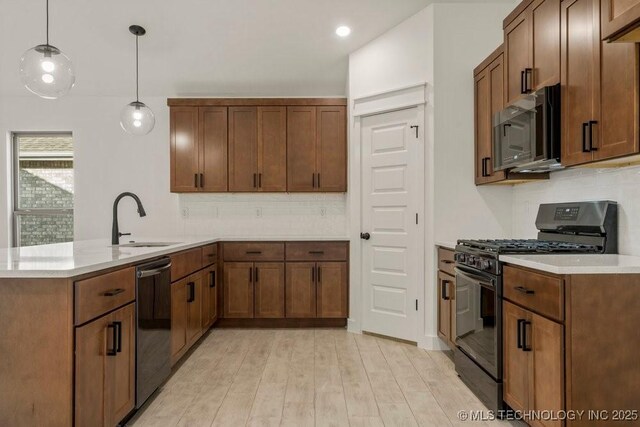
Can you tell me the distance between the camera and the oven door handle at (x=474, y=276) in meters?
2.38

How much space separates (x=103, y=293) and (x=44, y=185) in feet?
13.5

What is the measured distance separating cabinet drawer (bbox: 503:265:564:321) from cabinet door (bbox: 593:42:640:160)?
67 centimetres

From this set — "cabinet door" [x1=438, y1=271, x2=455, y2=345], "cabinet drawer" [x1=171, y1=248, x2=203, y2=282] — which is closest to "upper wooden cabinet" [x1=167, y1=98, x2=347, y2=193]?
"cabinet drawer" [x1=171, y1=248, x2=203, y2=282]

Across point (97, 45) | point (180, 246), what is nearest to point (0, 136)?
point (97, 45)

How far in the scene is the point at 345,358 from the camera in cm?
333

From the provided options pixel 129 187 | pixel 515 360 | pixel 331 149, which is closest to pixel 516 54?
pixel 515 360

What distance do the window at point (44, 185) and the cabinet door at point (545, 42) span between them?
5060 millimetres

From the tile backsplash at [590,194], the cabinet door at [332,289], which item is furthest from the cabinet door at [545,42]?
the cabinet door at [332,289]

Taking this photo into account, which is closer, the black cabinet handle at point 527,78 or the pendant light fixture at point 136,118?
the black cabinet handle at point 527,78

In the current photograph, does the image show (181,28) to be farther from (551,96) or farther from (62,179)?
(551,96)

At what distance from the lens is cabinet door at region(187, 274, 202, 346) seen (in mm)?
3287

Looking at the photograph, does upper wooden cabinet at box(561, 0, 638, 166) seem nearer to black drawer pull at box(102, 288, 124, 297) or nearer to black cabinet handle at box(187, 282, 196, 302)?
black drawer pull at box(102, 288, 124, 297)

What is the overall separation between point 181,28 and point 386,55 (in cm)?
195

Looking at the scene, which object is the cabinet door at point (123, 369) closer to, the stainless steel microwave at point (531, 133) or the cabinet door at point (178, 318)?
the cabinet door at point (178, 318)
